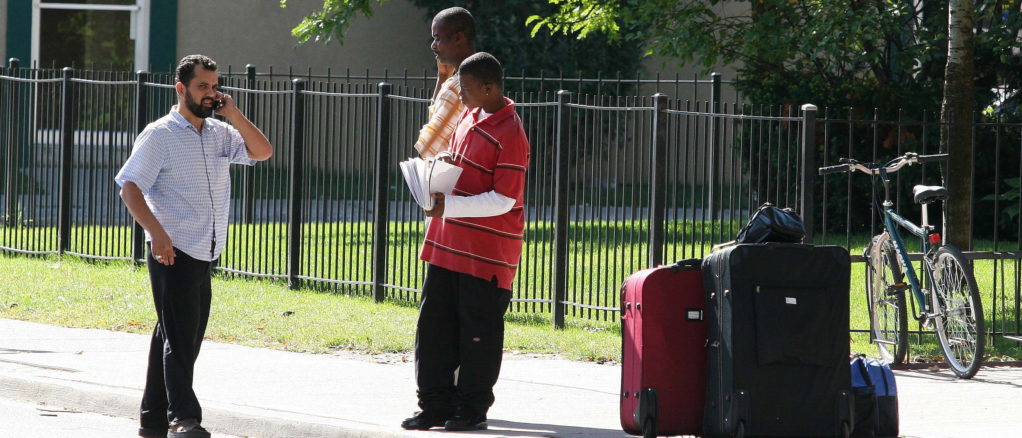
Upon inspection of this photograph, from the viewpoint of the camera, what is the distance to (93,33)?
2102cm

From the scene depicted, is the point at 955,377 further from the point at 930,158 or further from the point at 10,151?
the point at 10,151

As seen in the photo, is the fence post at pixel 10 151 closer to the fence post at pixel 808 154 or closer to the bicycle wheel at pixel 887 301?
the fence post at pixel 808 154

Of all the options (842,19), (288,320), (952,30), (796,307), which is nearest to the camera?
(796,307)

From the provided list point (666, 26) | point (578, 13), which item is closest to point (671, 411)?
point (578, 13)

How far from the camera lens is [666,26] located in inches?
594

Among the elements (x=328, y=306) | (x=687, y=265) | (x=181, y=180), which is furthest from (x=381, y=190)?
(x=687, y=265)

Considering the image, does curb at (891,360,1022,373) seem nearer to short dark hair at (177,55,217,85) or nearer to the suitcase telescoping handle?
the suitcase telescoping handle

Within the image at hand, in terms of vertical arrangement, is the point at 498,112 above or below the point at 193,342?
above

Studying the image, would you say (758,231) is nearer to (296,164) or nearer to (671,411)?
(671,411)

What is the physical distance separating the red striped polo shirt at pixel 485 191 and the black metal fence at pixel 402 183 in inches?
125

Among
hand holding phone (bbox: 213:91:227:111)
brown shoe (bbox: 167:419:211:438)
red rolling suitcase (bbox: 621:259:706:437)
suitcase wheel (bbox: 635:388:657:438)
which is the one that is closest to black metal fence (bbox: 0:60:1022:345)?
red rolling suitcase (bbox: 621:259:706:437)

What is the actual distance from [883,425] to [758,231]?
1.00 m

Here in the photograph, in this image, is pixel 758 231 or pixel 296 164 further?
pixel 296 164

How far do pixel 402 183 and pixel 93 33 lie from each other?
11851 mm
